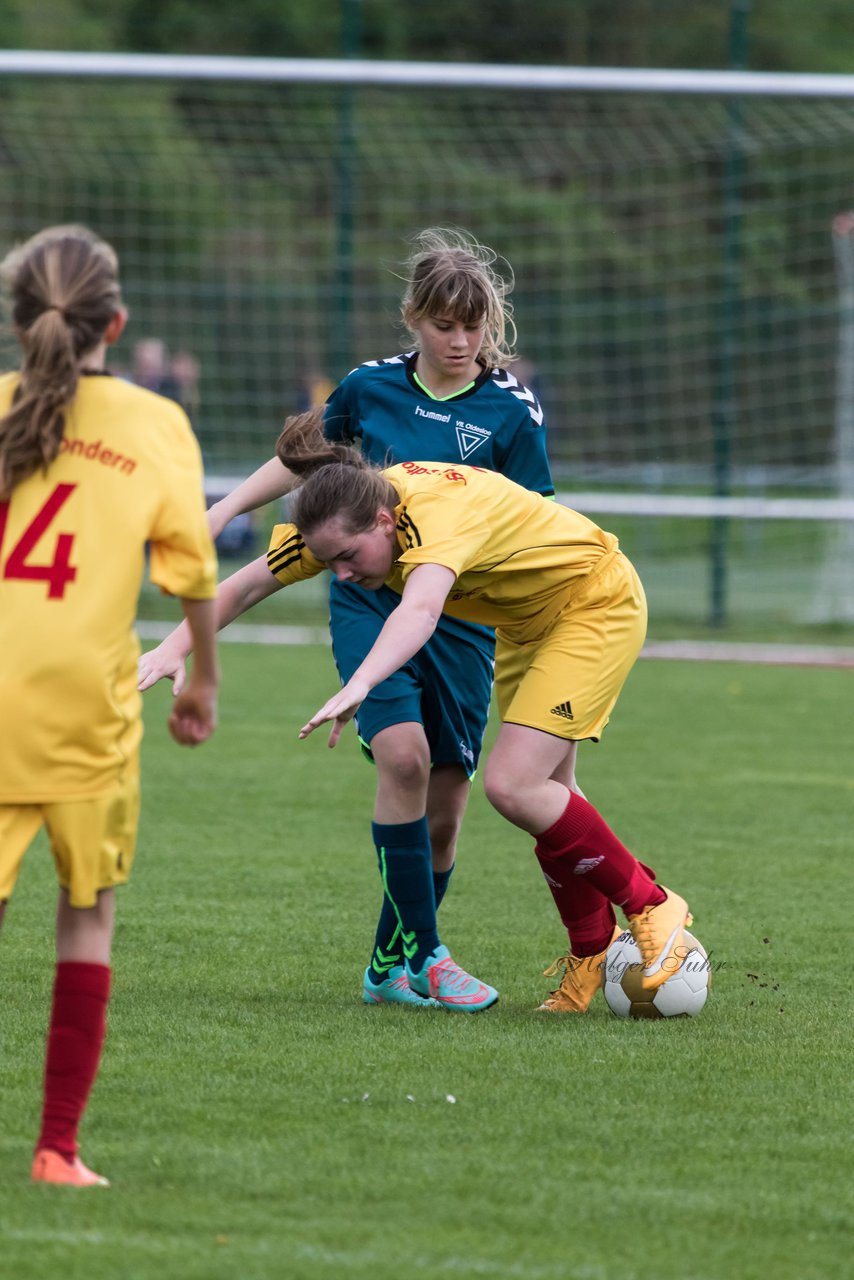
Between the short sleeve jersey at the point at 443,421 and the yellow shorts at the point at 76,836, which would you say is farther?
the short sleeve jersey at the point at 443,421

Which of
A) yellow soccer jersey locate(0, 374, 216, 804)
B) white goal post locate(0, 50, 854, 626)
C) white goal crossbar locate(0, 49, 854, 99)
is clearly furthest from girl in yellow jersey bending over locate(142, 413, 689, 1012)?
white goal post locate(0, 50, 854, 626)

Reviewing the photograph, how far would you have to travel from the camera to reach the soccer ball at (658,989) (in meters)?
4.58

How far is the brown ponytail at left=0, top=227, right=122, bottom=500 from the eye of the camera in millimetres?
3039

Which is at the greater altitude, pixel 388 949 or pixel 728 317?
pixel 728 317

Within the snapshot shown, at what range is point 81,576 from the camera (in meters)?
3.07

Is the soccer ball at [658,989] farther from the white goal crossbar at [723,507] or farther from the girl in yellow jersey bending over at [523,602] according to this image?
the white goal crossbar at [723,507]

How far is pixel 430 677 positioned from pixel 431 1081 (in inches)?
51.0

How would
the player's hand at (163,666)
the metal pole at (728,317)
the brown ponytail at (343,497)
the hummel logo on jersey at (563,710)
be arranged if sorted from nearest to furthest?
the brown ponytail at (343,497) → the player's hand at (163,666) → the hummel logo on jersey at (563,710) → the metal pole at (728,317)

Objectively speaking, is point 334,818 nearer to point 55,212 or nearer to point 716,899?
point 716,899

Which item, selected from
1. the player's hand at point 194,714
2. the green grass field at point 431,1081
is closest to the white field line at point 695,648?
the green grass field at point 431,1081

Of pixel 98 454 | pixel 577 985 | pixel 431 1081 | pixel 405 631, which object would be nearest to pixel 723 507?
pixel 577 985

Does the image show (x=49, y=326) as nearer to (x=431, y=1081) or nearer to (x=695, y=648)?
(x=431, y=1081)

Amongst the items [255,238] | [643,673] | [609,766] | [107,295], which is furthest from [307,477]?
[255,238]

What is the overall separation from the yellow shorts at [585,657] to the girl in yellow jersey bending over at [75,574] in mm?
1526
